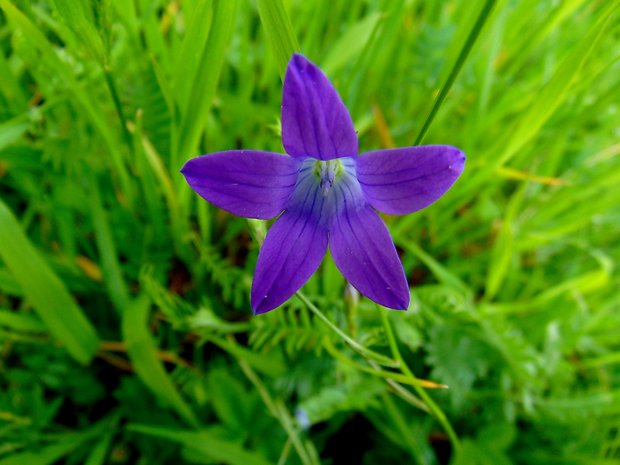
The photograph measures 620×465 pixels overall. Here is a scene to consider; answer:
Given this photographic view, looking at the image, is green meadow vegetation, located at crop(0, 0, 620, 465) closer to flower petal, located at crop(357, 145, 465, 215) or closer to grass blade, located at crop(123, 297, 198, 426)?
grass blade, located at crop(123, 297, 198, 426)

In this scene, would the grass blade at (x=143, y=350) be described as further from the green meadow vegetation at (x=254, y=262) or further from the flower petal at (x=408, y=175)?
the flower petal at (x=408, y=175)

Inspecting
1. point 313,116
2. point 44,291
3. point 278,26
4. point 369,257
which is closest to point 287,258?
point 369,257


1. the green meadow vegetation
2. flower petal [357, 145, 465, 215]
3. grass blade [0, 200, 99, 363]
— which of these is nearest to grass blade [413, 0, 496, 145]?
flower petal [357, 145, 465, 215]

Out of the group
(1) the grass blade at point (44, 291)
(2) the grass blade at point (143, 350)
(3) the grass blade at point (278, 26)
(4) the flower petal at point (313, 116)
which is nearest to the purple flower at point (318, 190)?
(4) the flower petal at point (313, 116)

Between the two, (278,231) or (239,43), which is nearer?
(278,231)

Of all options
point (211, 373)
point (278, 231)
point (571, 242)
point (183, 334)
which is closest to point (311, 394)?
point (211, 373)

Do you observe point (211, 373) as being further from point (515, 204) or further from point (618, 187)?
point (618, 187)

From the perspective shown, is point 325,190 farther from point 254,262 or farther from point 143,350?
point 143,350
